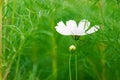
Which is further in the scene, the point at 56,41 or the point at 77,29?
the point at 56,41

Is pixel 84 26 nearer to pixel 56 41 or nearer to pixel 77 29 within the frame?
pixel 77 29

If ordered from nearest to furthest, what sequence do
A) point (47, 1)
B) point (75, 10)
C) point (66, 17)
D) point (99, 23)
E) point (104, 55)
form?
point (47, 1)
point (99, 23)
point (104, 55)
point (75, 10)
point (66, 17)

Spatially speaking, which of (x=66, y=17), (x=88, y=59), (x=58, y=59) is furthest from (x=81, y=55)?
(x=66, y=17)

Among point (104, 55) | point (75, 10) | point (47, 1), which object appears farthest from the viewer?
point (75, 10)

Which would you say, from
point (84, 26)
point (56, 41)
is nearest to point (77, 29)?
point (84, 26)

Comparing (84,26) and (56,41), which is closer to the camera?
(84,26)

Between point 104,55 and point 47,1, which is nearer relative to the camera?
point 47,1

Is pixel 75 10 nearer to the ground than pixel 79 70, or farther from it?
farther from it

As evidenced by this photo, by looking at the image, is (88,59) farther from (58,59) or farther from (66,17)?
(66,17)
